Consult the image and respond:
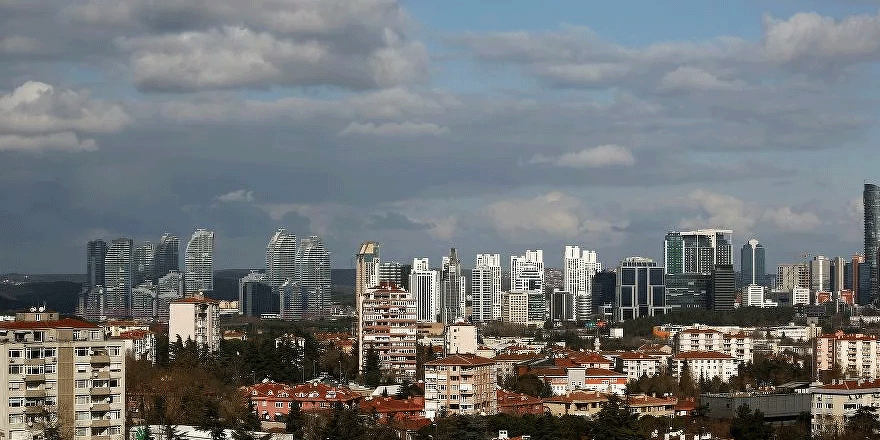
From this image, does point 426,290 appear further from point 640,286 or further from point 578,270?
point 578,270

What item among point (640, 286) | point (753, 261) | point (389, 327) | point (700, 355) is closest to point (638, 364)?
point (700, 355)

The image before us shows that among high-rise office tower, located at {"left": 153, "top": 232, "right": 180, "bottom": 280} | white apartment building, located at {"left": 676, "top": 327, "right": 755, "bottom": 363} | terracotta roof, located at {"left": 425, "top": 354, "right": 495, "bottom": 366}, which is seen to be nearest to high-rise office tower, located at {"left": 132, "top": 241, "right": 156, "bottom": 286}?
high-rise office tower, located at {"left": 153, "top": 232, "right": 180, "bottom": 280}

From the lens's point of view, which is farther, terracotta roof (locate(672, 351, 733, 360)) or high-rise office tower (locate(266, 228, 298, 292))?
high-rise office tower (locate(266, 228, 298, 292))

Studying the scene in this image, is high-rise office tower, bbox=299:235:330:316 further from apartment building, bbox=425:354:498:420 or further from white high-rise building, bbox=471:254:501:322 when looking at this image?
apartment building, bbox=425:354:498:420

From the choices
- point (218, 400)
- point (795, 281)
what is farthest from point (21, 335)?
point (795, 281)

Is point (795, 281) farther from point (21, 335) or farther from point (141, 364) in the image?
point (21, 335)

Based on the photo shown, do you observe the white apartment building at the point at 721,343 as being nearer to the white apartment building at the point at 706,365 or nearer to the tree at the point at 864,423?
the white apartment building at the point at 706,365

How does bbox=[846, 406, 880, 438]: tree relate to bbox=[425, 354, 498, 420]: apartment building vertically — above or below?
below
